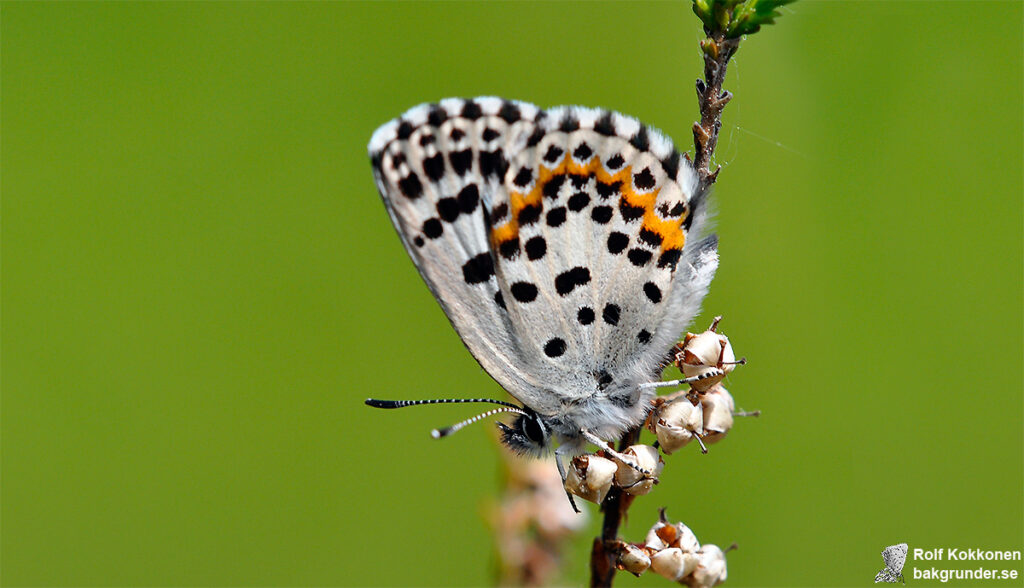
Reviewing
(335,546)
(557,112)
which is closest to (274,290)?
(335,546)

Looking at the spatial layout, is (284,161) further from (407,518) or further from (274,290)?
(407,518)

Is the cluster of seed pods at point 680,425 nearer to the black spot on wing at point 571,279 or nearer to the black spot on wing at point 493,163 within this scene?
the black spot on wing at point 571,279

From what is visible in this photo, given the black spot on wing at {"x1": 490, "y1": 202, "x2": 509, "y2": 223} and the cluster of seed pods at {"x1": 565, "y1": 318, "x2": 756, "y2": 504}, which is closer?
the cluster of seed pods at {"x1": 565, "y1": 318, "x2": 756, "y2": 504}

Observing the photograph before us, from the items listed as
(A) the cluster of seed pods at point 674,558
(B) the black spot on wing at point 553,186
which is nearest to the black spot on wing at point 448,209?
(B) the black spot on wing at point 553,186

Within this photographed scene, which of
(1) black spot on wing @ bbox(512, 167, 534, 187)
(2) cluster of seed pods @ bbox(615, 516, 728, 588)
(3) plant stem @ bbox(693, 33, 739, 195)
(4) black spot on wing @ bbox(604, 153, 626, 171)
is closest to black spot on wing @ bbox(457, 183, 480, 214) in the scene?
(1) black spot on wing @ bbox(512, 167, 534, 187)

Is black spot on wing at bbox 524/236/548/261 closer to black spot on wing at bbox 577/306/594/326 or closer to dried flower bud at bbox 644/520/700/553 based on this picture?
black spot on wing at bbox 577/306/594/326

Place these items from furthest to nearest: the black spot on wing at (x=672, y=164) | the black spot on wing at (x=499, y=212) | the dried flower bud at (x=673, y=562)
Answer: the black spot on wing at (x=499, y=212), the black spot on wing at (x=672, y=164), the dried flower bud at (x=673, y=562)
